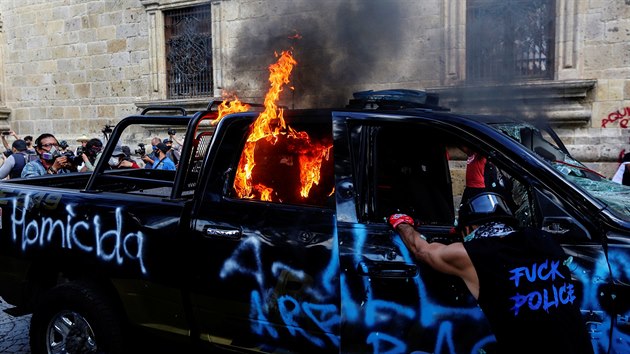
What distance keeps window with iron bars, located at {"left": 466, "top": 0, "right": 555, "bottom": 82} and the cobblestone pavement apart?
24.0 feet

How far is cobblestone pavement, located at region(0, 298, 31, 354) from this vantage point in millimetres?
4070

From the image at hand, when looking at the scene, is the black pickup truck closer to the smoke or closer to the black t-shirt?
the black t-shirt

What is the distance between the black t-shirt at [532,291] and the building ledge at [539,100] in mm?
6615

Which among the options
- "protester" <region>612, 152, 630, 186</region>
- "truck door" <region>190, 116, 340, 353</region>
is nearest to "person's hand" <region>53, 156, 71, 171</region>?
"truck door" <region>190, 116, 340, 353</region>

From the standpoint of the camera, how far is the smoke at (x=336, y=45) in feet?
27.5

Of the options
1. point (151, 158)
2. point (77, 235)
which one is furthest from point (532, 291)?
point (151, 158)

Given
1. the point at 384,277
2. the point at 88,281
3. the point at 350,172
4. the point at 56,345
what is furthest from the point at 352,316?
the point at 56,345

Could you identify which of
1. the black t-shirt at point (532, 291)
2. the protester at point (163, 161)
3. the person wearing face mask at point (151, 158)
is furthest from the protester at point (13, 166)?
the black t-shirt at point (532, 291)

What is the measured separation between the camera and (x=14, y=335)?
4.38m

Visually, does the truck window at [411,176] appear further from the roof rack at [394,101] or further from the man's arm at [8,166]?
the man's arm at [8,166]

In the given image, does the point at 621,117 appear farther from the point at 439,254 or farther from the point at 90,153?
the point at 90,153

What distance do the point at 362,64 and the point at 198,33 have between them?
15.3 ft

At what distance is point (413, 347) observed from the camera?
2.29 m

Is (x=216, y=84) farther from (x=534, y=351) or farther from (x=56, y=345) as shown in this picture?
(x=534, y=351)
